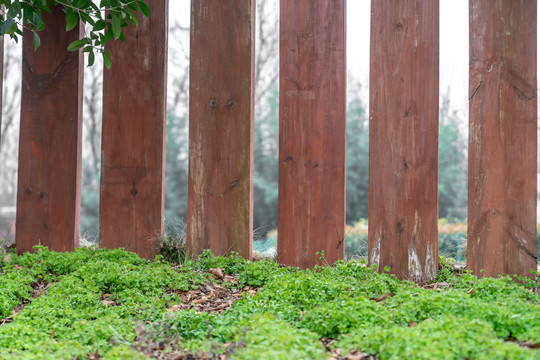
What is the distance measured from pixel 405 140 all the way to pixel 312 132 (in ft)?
2.07

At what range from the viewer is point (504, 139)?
2.90 meters

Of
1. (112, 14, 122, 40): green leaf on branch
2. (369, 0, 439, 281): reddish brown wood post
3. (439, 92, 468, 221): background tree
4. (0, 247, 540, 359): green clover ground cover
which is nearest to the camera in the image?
(0, 247, 540, 359): green clover ground cover

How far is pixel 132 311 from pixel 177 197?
23.5ft

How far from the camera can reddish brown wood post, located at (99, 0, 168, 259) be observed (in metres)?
3.42

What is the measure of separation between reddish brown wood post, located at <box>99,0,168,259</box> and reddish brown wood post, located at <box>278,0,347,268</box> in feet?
3.10

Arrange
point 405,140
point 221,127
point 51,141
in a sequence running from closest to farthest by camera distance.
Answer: point 405,140 → point 221,127 → point 51,141

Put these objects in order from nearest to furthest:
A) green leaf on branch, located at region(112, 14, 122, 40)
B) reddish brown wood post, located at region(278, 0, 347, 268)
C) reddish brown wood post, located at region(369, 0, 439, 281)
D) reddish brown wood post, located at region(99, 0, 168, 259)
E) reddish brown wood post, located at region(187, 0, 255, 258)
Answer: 1. green leaf on branch, located at region(112, 14, 122, 40)
2. reddish brown wood post, located at region(369, 0, 439, 281)
3. reddish brown wood post, located at region(278, 0, 347, 268)
4. reddish brown wood post, located at region(187, 0, 255, 258)
5. reddish brown wood post, located at region(99, 0, 168, 259)

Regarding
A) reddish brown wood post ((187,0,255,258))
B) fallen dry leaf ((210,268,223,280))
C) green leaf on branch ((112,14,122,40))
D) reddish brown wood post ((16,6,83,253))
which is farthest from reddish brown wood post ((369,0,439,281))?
reddish brown wood post ((16,6,83,253))

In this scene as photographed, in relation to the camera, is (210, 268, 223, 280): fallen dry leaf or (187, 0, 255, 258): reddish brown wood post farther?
(187, 0, 255, 258): reddish brown wood post

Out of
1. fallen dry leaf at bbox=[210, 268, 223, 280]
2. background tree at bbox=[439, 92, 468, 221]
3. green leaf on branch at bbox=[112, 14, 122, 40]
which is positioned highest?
green leaf on branch at bbox=[112, 14, 122, 40]

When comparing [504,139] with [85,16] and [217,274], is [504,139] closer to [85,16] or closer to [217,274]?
[217,274]

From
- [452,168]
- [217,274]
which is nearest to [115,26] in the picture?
[217,274]

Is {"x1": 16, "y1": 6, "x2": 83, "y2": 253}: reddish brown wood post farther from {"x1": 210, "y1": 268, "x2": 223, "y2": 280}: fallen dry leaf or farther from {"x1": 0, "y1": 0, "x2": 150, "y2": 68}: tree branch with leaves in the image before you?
{"x1": 210, "y1": 268, "x2": 223, "y2": 280}: fallen dry leaf

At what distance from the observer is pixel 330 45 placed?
10.4 feet
